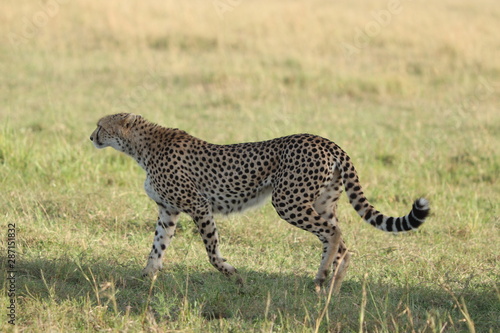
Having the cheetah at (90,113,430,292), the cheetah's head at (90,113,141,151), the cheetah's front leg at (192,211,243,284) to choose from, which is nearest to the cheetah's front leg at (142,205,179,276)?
the cheetah at (90,113,430,292)

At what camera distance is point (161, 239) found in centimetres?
450

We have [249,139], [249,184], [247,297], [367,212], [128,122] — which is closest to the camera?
[247,297]

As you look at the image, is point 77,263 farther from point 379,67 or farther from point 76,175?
point 379,67

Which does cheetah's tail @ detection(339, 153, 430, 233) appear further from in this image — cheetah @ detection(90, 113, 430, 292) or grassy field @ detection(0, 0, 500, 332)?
grassy field @ detection(0, 0, 500, 332)

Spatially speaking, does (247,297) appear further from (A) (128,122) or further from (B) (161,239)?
(A) (128,122)

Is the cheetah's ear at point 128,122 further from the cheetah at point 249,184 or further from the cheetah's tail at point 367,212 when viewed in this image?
the cheetah's tail at point 367,212

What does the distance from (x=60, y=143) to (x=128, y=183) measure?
107 centimetres

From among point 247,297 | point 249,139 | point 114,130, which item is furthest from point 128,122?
point 249,139

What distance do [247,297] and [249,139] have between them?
3919 millimetres

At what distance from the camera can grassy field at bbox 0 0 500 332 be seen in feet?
12.8

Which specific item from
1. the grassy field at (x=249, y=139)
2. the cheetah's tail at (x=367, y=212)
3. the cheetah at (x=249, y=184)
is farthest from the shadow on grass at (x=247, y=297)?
the cheetah's tail at (x=367, y=212)

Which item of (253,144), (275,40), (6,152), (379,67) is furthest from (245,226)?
(275,40)

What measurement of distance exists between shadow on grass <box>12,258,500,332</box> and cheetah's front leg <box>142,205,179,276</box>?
0.07 metres

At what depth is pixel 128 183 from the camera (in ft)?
20.7
